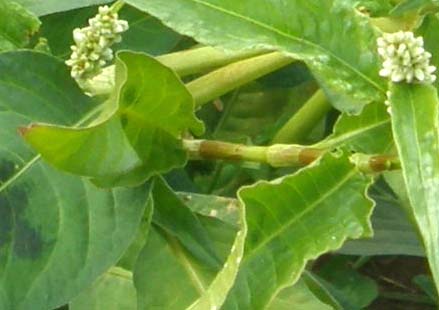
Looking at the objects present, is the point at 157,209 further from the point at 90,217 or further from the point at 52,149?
the point at 52,149

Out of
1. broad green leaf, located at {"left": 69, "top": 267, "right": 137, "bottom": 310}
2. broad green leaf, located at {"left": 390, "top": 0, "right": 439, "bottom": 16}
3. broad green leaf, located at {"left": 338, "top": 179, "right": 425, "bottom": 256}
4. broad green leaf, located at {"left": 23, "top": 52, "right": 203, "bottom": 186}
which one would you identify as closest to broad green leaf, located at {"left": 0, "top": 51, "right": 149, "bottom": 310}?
broad green leaf, located at {"left": 23, "top": 52, "right": 203, "bottom": 186}

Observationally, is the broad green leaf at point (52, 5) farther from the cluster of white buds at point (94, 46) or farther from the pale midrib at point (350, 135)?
the pale midrib at point (350, 135)

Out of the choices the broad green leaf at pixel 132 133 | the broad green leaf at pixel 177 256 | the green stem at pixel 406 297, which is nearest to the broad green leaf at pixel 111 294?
the broad green leaf at pixel 177 256

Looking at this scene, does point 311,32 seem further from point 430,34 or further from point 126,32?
point 126,32

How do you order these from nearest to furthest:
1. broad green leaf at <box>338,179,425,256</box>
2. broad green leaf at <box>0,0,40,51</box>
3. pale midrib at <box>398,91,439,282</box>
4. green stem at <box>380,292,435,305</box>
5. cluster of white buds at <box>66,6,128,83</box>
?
pale midrib at <box>398,91,439,282</box> → cluster of white buds at <box>66,6,128,83</box> → broad green leaf at <box>0,0,40,51</box> → broad green leaf at <box>338,179,425,256</box> → green stem at <box>380,292,435,305</box>

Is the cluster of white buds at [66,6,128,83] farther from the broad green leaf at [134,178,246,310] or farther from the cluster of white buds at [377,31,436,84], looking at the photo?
the cluster of white buds at [377,31,436,84]

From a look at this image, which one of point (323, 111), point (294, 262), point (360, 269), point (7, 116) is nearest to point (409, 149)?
point (294, 262)

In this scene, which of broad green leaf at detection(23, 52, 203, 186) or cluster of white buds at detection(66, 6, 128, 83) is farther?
cluster of white buds at detection(66, 6, 128, 83)
